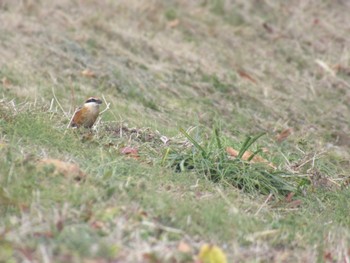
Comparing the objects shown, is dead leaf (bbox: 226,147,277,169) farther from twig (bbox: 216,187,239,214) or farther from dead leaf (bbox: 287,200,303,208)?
twig (bbox: 216,187,239,214)

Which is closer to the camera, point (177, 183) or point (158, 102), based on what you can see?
point (177, 183)

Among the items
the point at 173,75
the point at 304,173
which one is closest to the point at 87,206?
the point at 304,173

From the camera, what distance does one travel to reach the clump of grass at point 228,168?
6059 mm

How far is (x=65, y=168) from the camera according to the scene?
5273 mm

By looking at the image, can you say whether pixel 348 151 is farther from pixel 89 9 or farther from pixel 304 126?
pixel 89 9

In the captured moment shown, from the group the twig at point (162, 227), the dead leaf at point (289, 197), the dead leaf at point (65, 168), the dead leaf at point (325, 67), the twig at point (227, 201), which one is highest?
the twig at point (162, 227)

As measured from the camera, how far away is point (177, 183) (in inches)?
226

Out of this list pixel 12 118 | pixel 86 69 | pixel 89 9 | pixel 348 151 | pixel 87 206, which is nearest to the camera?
pixel 87 206

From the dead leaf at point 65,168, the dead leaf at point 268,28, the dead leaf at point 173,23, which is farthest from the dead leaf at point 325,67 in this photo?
the dead leaf at point 65,168

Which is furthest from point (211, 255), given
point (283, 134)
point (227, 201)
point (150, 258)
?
point (283, 134)

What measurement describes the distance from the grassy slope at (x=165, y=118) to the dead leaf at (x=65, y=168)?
0.06 m

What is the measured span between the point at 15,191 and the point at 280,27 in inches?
328

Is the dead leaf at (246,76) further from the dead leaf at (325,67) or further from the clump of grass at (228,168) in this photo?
the clump of grass at (228,168)

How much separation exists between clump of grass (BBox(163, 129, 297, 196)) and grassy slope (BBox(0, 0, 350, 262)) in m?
0.13
